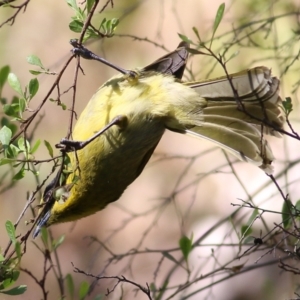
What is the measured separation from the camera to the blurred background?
507cm

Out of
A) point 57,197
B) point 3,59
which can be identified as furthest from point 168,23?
point 57,197

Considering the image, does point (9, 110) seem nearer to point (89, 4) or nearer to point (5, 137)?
point (5, 137)

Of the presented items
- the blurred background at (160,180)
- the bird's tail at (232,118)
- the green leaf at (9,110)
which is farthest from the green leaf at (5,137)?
the blurred background at (160,180)

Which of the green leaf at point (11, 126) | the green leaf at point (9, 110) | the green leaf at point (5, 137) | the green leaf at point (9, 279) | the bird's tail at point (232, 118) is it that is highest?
the bird's tail at point (232, 118)

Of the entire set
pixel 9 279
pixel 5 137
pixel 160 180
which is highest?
pixel 160 180

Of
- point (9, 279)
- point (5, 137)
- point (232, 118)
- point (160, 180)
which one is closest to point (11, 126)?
point (5, 137)

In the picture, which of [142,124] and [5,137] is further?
[142,124]

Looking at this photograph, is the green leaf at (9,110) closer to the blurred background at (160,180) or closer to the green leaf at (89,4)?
the green leaf at (89,4)

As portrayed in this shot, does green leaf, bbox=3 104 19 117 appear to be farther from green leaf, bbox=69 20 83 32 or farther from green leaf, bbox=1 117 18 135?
green leaf, bbox=1 117 18 135

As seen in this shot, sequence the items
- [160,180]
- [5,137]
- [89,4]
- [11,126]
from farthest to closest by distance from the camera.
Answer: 1. [160,180]
2. [11,126]
3. [89,4]
4. [5,137]

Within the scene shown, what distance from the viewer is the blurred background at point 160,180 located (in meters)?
5.07

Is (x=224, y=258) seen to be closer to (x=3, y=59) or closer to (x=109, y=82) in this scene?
(x=109, y=82)

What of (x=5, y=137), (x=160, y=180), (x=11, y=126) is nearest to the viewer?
(x=5, y=137)

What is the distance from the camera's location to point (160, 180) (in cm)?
589
